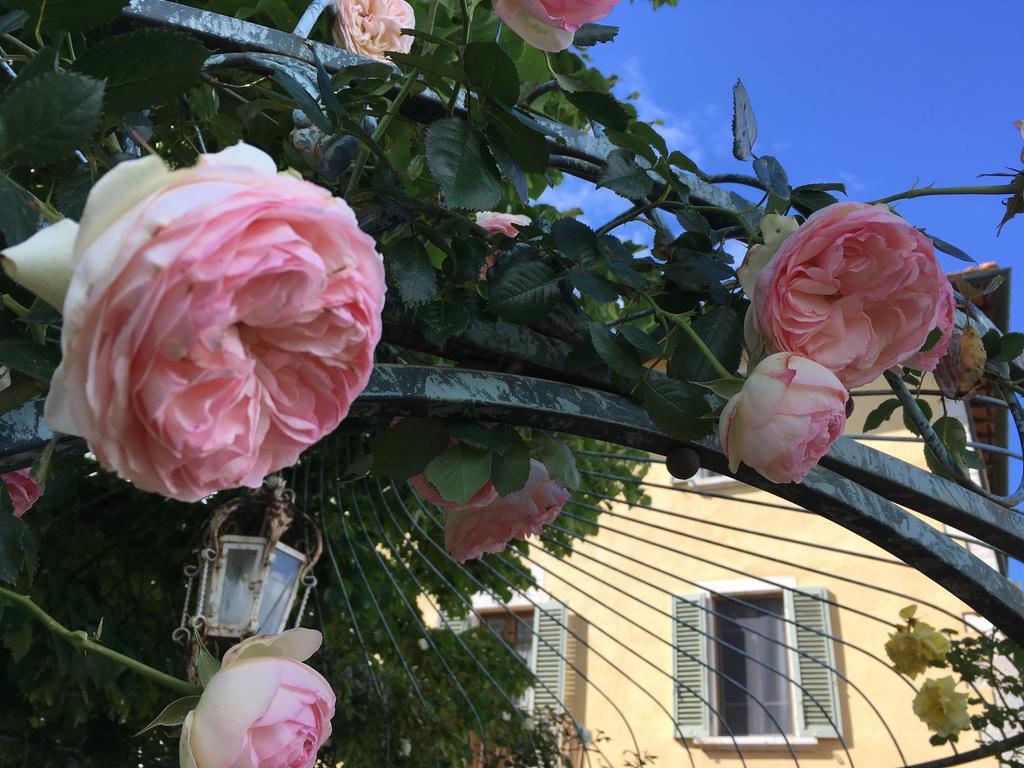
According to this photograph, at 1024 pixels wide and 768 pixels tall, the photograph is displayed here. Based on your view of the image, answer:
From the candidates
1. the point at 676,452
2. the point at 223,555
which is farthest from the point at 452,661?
the point at 676,452

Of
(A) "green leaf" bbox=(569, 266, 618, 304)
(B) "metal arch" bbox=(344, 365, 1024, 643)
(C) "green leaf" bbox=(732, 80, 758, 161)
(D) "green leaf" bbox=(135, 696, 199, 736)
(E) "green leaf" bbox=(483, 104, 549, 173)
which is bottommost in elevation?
(D) "green leaf" bbox=(135, 696, 199, 736)

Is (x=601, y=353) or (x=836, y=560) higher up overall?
(x=836, y=560)

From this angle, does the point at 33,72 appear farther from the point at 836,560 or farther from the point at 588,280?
the point at 836,560

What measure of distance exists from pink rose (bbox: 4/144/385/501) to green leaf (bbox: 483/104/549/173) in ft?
1.27

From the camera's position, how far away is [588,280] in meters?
0.93

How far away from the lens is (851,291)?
80 centimetres

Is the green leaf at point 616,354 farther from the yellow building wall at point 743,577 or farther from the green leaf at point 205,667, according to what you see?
the yellow building wall at point 743,577

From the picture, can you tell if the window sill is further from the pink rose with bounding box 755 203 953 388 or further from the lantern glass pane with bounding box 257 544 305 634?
the pink rose with bounding box 755 203 953 388

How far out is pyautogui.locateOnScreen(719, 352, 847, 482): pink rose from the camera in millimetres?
686

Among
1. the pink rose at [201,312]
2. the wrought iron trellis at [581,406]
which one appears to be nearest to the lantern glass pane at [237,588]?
the wrought iron trellis at [581,406]

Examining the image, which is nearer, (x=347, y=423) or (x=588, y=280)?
(x=588, y=280)

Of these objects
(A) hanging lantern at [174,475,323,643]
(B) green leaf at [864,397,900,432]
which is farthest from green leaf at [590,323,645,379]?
(A) hanging lantern at [174,475,323,643]

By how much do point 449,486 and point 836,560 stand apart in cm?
869

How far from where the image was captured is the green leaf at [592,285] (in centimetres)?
91
